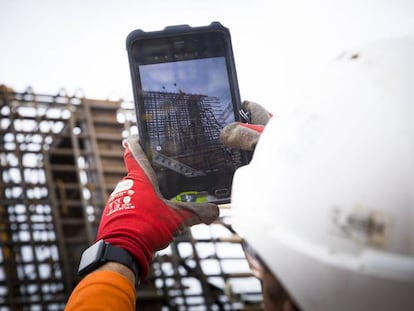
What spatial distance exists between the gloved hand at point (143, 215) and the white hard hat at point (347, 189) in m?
0.41

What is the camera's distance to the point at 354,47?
975 millimetres

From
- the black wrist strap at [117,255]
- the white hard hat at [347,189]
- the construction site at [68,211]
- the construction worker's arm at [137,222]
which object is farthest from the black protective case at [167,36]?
the construction site at [68,211]

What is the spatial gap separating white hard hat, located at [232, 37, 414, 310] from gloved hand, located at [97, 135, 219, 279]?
0.41 meters

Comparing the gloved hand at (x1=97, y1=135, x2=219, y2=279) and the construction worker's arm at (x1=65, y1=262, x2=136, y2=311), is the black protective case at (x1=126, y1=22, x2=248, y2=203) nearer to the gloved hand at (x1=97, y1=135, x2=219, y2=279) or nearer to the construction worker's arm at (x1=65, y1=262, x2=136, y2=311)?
the gloved hand at (x1=97, y1=135, x2=219, y2=279)

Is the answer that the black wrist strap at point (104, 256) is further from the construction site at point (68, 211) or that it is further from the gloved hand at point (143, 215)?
the construction site at point (68, 211)

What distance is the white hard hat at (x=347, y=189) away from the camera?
0.80 m

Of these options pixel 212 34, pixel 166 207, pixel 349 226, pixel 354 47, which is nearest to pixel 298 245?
pixel 349 226

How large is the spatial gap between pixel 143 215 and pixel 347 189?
638mm

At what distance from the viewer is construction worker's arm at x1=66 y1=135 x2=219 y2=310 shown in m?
1.22

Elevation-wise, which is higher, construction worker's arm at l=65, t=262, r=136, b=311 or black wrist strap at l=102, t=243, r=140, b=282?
black wrist strap at l=102, t=243, r=140, b=282

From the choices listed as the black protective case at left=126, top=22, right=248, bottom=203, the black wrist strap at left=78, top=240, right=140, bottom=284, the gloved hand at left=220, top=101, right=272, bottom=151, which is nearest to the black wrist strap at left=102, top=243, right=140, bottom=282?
the black wrist strap at left=78, top=240, right=140, bottom=284

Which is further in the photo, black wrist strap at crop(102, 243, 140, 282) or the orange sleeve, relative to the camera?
black wrist strap at crop(102, 243, 140, 282)

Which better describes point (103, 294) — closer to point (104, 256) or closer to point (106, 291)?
point (106, 291)

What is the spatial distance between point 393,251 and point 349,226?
0.08m
